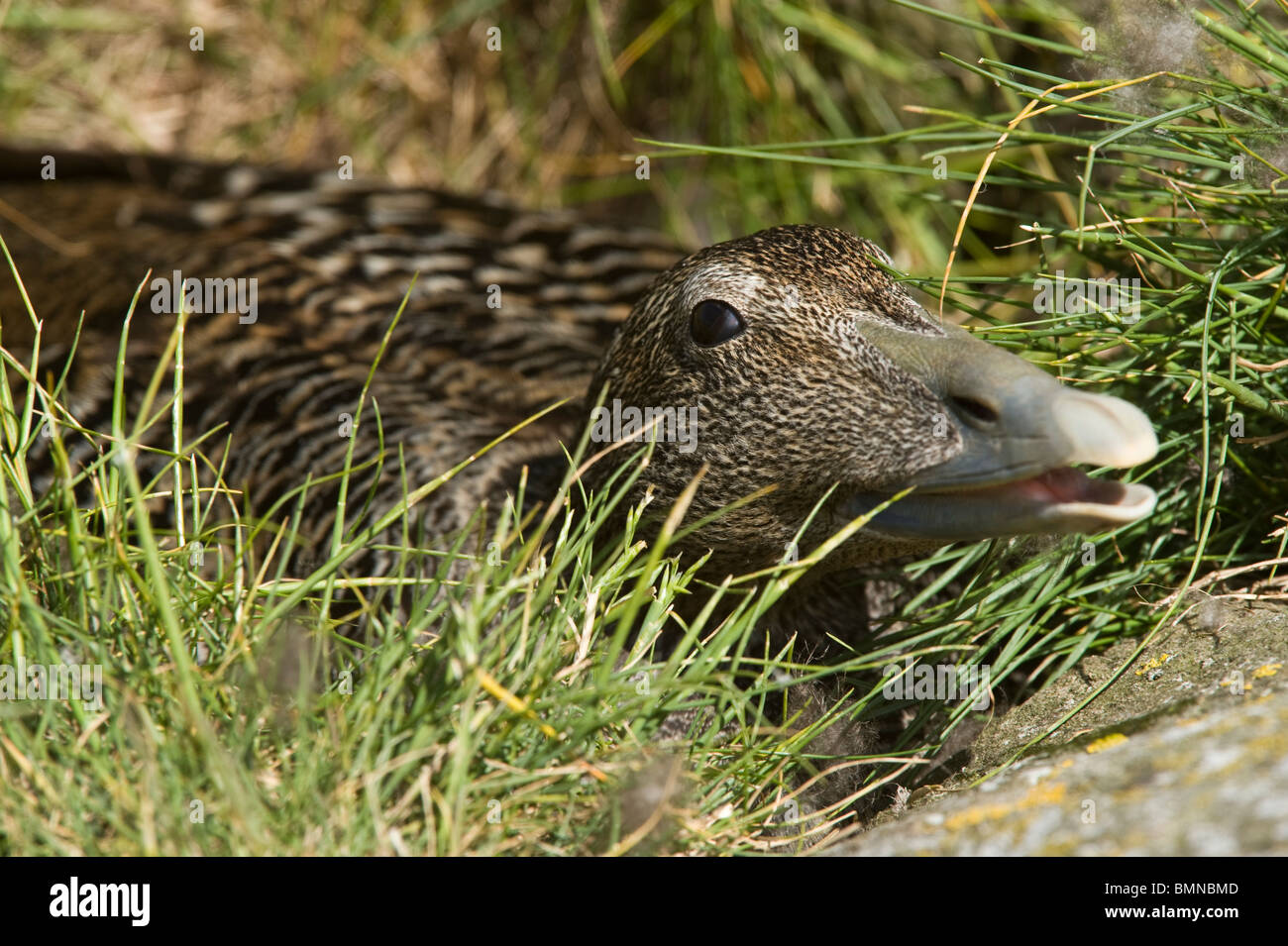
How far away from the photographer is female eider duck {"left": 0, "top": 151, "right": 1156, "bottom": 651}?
2.56 meters

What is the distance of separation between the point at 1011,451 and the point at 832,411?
0.40 m

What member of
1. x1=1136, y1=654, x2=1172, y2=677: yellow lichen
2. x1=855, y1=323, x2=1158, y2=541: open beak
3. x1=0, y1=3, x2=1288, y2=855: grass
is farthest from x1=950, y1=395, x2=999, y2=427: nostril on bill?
x1=1136, y1=654, x2=1172, y2=677: yellow lichen

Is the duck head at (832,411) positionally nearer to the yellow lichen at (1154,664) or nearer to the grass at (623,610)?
the grass at (623,610)

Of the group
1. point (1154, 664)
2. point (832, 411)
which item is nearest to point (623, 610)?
point (832, 411)

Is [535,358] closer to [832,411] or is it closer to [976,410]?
[832,411]

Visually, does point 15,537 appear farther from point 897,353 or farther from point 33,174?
point 33,174

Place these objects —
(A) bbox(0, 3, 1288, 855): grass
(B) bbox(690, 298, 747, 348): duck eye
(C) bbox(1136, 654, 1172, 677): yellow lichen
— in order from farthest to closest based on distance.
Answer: (C) bbox(1136, 654, 1172, 677): yellow lichen
(B) bbox(690, 298, 747, 348): duck eye
(A) bbox(0, 3, 1288, 855): grass

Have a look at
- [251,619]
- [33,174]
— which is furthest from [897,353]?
[33,174]

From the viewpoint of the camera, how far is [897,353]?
2668mm

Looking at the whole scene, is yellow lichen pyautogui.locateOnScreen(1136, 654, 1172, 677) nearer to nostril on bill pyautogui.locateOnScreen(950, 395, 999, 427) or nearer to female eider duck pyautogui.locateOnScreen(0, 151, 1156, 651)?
female eider duck pyautogui.locateOnScreen(0, 151, 1156, 651)

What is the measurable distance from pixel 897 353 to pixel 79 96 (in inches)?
186

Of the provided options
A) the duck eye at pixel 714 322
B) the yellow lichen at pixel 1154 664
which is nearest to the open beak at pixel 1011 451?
the duck eye at pixel 714 322

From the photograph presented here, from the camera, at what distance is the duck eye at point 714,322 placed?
9.16 feet

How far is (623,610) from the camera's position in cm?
249
